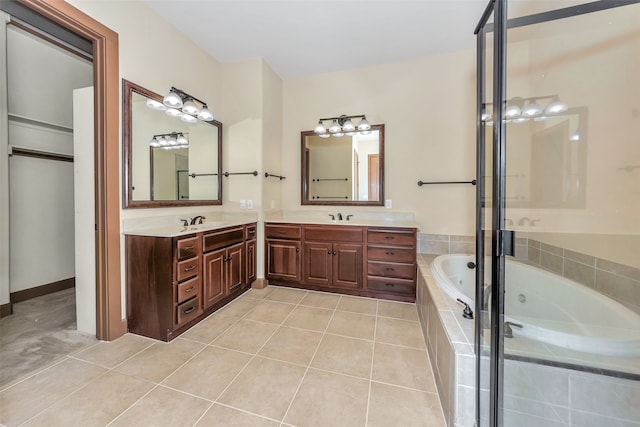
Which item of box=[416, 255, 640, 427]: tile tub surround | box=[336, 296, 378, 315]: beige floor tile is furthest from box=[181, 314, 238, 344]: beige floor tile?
box=[416, 255, 640, 427]: tile tub surround

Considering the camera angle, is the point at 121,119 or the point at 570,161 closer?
the point at 570,161

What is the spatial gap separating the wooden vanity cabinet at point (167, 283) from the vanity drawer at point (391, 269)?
5.41 feet

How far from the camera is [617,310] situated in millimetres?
1222

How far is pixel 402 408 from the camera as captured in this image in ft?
4.20

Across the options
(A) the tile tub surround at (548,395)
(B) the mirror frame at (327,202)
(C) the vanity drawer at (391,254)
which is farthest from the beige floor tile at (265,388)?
(B) the mirror frame at (327,202)

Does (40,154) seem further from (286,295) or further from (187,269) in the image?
(286,295)

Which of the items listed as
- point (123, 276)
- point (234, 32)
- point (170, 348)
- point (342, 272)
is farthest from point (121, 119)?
point (342, 272)

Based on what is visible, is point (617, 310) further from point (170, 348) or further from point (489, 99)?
point (170, 348)

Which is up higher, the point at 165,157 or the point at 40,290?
the point at 165,157

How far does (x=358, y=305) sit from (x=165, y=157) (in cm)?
246

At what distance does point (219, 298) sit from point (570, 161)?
2.89 meters

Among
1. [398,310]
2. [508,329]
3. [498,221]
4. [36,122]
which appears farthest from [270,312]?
[36,122]

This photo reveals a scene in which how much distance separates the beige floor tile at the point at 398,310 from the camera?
7.54 feet

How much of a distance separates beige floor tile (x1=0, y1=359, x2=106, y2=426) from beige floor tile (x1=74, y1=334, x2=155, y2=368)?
0.05 meters
